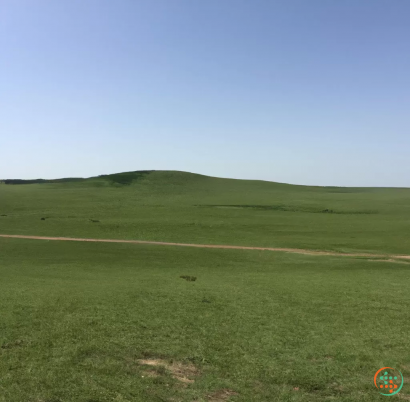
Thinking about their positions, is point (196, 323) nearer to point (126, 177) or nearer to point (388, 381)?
point (388, 381)

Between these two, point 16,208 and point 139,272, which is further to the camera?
point 16,208

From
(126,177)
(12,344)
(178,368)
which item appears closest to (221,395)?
(178,368)

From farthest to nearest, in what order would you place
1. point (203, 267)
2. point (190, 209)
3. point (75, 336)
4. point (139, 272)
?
point (190, 209) < point (203, 267) < point (139, 272) < point (75, 336)

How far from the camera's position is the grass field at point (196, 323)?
955 centimetres

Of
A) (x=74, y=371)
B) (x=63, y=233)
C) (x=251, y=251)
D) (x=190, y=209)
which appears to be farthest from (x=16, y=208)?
(x=74, y=371)

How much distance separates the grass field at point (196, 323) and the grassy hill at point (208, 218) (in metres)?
5.19

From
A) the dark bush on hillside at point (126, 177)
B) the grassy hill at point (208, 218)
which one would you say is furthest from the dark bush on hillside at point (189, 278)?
the dark bush on hillside at point (126, 177)

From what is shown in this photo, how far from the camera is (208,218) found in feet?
197

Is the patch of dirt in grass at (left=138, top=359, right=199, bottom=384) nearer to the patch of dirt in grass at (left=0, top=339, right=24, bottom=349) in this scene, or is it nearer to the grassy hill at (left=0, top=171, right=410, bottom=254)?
the patch of dirt in grass at (left=0, top=339, right=24, bottom=349)

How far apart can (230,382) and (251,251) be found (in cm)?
2795

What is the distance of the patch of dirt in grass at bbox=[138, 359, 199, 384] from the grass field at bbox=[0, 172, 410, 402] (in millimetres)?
58

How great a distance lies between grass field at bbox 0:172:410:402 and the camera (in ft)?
31.3

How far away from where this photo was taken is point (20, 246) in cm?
3572

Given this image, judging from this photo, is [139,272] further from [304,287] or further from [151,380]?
[151,380]
